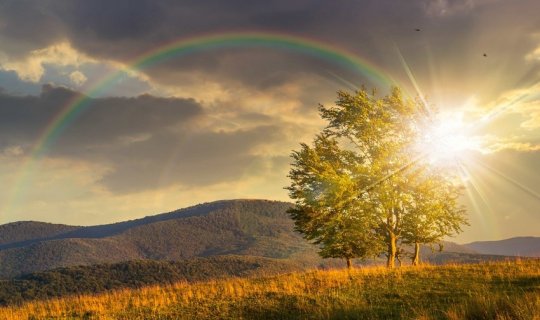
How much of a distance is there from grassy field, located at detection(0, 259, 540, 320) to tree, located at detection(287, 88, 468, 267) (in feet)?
18.5

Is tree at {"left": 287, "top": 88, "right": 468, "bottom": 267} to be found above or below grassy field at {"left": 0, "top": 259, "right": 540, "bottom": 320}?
above

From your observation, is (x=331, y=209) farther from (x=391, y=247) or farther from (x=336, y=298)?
(x=336, y=298)

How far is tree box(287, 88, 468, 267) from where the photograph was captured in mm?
41344

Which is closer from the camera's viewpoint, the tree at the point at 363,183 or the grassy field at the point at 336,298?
the grassy field at the point at 336,298

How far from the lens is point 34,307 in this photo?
3347 cm

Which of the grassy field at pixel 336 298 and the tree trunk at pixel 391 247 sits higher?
the tree trunk at pixel 391 247

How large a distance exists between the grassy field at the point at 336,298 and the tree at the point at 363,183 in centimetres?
563

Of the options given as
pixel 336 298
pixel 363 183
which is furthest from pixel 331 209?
pixel 336 298

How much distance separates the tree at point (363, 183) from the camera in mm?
41344

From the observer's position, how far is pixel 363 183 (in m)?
42.7

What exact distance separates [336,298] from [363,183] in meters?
17.3

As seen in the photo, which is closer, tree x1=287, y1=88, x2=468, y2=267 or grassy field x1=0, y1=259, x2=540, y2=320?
grassy field x1=0, y1=259, x2=540, y2=320

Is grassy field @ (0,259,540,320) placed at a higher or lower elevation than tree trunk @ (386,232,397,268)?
lower

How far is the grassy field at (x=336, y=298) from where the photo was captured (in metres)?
23.2
